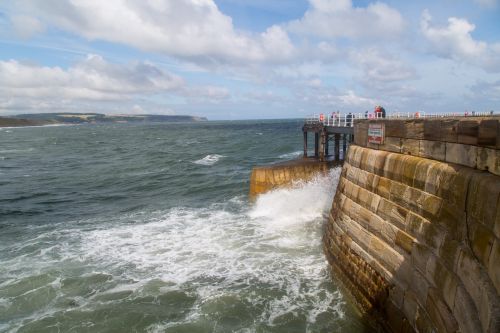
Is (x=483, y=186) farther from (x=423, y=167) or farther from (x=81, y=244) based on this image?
(x=81, y=244)

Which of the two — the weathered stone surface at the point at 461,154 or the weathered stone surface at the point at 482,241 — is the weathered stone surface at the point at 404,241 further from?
the weathered stone surface at the point at 482,241

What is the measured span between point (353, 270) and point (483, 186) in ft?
18.1

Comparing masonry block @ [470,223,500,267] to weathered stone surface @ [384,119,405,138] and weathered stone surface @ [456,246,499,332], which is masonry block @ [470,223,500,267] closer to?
weathered stone surface @ [456,246,499,332]

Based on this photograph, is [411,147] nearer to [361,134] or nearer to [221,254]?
[361,134]

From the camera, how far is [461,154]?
7.19 meters

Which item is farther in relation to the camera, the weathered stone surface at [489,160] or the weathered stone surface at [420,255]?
the weathered stone surface at [420,255]

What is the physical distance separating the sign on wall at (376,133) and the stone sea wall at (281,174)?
1020 centimetres

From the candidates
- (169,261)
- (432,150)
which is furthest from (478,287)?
(169,261)

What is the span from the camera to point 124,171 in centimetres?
3700

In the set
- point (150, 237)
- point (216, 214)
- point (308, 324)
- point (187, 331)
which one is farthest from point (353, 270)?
point (216, 214)

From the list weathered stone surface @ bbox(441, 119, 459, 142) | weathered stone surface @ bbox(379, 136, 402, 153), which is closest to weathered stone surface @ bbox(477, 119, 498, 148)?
weathered stone surface @ bbox(441, 119, 459, 142)

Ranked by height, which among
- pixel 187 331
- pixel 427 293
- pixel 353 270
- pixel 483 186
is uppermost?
pixel 483 186

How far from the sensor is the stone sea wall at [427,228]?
588 centimetres

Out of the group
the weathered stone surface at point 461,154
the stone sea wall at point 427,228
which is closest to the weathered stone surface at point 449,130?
the stone sea wall at point 427,228
